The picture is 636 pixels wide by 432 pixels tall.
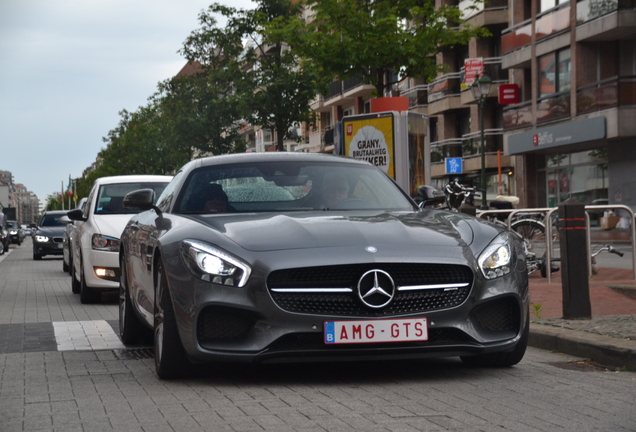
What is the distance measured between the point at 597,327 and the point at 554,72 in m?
28.5

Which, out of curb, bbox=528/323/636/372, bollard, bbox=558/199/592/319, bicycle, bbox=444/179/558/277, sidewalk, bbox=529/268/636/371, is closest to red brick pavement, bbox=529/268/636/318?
sidewalk, bbox=529/268/636/371

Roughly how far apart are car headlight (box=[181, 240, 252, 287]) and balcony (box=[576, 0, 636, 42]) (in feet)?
88.6

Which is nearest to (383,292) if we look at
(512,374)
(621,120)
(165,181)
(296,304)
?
(296,304)

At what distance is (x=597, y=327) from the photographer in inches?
323

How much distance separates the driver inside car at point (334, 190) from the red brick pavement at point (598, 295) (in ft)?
10.5

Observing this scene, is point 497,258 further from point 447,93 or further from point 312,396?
point 447,93

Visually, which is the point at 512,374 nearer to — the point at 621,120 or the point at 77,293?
the point at 77,293

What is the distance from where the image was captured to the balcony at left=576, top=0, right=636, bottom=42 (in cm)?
3052

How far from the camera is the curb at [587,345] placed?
22.4 feet

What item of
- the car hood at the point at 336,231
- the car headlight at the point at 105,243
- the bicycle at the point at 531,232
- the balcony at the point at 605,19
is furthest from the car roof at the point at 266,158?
the balcony at the point at 605,19

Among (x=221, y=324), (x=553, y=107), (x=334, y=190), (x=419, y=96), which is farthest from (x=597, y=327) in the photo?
(x=419, y=96)

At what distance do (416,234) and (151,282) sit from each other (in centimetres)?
185

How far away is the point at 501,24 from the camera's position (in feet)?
152

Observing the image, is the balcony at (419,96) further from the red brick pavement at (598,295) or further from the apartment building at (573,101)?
the red brick pavement at (598,295)
